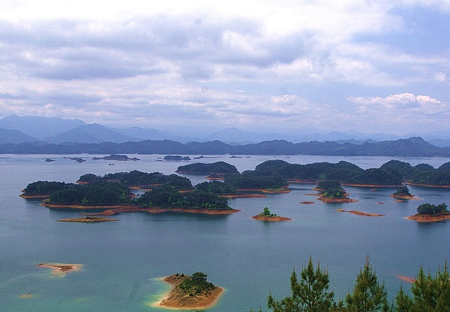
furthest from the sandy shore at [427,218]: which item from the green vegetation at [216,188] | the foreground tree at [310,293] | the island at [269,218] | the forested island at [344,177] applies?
the foreground tree at [310,293]

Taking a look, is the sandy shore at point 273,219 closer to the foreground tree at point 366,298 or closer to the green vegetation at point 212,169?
the foreground tree at point 366,298

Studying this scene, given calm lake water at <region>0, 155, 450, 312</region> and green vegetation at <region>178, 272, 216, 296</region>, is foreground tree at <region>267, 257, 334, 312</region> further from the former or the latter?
green vegetation at <region>178, 272, 216, 296</region>

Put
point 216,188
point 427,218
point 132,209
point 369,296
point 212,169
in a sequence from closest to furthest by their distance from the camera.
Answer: point 369,296
point 427,218
point 132,209
point 216,188
point 212,169

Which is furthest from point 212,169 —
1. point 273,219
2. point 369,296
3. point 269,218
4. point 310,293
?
point 369,296

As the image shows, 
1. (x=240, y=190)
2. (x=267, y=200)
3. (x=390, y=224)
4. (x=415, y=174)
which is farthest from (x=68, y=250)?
(x=415, y=174)

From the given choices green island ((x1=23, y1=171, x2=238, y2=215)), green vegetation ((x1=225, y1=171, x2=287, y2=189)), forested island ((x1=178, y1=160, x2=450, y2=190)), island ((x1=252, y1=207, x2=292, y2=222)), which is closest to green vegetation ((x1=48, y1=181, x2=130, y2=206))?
green island ((x1=23, y1=171, x2=238, y2=215))

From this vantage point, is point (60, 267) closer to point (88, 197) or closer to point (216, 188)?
point (88, 197)
